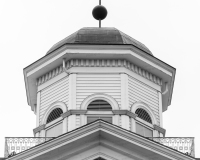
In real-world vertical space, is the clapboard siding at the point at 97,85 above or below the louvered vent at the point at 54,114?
above

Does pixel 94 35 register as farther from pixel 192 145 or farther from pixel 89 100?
pixel 192 145

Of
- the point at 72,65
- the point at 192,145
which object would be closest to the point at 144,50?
the point at 72,65

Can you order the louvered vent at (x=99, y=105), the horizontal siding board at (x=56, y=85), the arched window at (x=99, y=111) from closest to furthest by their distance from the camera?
the arched window at (x=99, y=111), the louvered vent at (x=99, y=105), the horizontal siding board at (x=56, y=85)

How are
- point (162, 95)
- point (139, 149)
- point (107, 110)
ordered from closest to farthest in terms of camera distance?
point (139, 149) < point (107, 110) < point (162, 95)

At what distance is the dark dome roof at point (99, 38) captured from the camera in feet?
121

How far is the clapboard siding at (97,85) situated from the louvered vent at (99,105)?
1.42 ft

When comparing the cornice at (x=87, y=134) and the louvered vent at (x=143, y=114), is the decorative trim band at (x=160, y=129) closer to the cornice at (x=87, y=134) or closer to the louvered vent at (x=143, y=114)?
the louvered vent at (x=143, y=114)

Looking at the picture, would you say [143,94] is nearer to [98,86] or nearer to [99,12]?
[98,86]

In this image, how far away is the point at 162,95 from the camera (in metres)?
38.3

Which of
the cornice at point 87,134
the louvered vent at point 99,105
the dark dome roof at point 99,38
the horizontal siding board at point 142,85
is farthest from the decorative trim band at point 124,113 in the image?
the cornice at point 87,134

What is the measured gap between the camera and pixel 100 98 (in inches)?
1406

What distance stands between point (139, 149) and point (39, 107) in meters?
7.07

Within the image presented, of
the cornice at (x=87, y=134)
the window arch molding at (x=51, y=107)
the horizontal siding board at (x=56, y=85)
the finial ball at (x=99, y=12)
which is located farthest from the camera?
the finial ball at (x=99, y=12)

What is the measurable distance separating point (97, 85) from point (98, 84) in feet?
0.19
